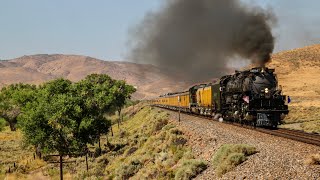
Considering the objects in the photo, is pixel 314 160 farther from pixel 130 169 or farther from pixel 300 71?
pixel 300 71

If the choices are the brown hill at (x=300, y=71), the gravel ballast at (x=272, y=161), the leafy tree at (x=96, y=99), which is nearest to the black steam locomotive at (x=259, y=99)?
the gravel ballast at (x=272, y=161)

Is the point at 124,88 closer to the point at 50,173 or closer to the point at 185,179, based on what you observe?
the point at 50,173

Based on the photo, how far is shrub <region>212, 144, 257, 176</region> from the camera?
47.7 ft

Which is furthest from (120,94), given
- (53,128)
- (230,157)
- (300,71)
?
(230,157)

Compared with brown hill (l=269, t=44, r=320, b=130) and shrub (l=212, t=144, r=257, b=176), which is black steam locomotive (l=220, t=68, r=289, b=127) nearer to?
shrub (l=212, t=144, r=257, b=176)

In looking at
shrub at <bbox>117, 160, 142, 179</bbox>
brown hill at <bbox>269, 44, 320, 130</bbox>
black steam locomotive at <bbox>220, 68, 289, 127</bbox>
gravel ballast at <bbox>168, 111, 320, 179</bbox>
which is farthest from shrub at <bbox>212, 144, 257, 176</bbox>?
brown hill at <bbox>269, 44, 320, 130</bbox>

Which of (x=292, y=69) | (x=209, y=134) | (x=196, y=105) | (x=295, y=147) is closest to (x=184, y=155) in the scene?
(x=209, y=134)

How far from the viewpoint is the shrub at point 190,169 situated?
53.0 feet

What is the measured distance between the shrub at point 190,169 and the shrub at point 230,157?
0.69 metres

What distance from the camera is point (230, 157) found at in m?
14.8

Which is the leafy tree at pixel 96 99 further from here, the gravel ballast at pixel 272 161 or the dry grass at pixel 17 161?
the gravel ballast at pixel 272 161

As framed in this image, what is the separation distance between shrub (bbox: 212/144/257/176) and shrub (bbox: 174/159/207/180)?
0.69 meters

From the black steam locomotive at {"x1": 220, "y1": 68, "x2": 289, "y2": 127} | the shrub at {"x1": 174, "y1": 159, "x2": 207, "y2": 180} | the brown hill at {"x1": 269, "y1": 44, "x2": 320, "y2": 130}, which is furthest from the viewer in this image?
the brown hill at {"x1": 269, "y1": 44, "x2": 320, "y2": 130}

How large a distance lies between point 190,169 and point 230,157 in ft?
7.14
